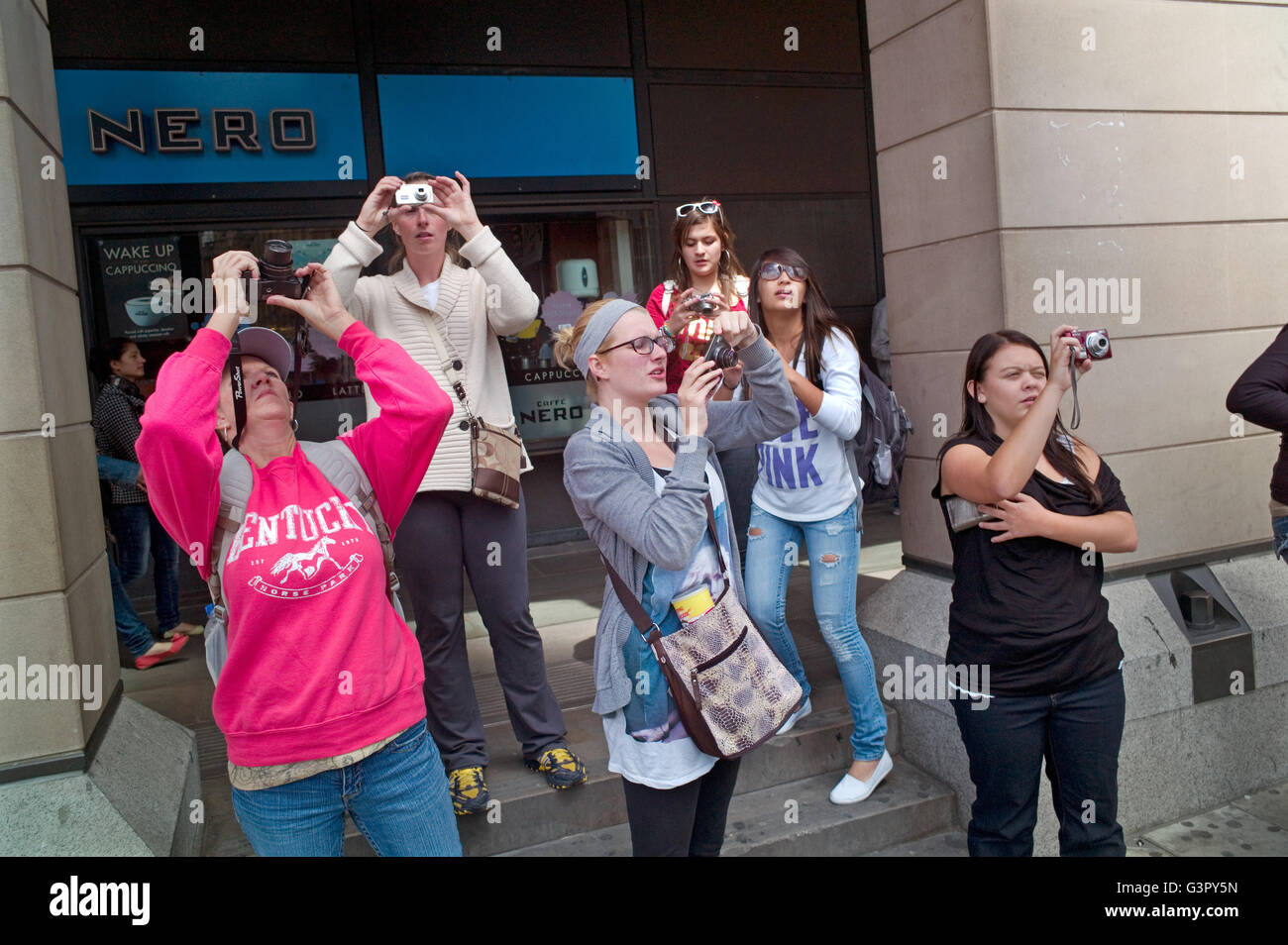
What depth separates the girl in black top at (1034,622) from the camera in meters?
2.91

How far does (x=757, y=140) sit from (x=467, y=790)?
20.9 feet

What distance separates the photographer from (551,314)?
26.5ft

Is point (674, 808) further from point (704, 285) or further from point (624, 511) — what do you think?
point (704, 285)

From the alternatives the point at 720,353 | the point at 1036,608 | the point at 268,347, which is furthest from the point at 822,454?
the point at 268,347

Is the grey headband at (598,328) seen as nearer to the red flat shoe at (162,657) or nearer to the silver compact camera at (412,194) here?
the silver compact camera at (412,194)

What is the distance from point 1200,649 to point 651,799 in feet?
9.70

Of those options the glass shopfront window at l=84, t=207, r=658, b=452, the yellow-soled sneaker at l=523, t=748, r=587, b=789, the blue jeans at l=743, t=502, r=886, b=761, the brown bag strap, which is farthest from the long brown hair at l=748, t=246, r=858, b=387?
the glass shopfront window at l=84, t=207, r=658, b=452


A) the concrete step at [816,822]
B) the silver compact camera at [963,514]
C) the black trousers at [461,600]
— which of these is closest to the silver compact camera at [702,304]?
the silver compact camera at [963,514]

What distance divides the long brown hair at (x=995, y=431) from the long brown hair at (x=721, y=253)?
121cm

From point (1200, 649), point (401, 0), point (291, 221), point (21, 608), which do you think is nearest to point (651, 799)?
point (21, 608)
